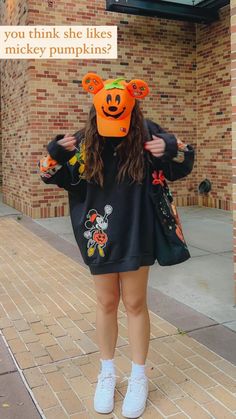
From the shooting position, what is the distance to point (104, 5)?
28.9ft

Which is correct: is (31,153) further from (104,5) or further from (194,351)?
(194,351)

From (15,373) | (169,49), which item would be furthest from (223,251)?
(169,49)

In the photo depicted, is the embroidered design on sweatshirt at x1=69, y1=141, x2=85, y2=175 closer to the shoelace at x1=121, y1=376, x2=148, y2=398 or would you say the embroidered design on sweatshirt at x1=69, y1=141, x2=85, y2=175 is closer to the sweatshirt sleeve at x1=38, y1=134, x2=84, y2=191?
the sweatshirt sleeve at x1=38, y1=134, x2=84, y2=191

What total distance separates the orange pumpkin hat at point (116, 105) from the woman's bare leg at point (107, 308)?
0.73 meters

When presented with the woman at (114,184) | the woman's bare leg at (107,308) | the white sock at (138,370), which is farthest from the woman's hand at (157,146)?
the white sock at (138,370)

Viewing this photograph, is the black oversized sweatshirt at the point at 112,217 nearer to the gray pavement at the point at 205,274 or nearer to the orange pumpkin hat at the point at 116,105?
the orange pumpkin hat at the point at 116,105

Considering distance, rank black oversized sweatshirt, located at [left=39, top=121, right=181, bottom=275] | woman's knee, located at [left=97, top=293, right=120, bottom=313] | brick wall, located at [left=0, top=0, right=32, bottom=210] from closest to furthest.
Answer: black oversized sweatshirt, located at [left=39, top=121, right=181, bottom=275] < woman's knee, located at [left=97, top=293, right=120, bottom=313] < brick wall, located at [left=0, top=0, right=32, bottom=210]

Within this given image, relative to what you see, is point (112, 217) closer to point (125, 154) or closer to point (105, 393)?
point (125, 154)

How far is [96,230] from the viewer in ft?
7.53

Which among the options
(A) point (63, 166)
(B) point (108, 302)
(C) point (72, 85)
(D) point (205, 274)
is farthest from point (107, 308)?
(C) point (72, 85)

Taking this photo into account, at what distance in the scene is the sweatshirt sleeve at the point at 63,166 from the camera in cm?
224

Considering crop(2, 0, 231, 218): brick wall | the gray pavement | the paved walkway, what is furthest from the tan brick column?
the paved walkway

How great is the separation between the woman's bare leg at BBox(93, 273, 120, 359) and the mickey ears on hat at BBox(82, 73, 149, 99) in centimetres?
91

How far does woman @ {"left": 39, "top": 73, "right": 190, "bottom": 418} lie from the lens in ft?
7.30
